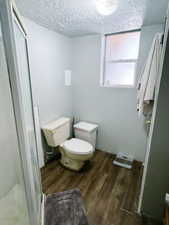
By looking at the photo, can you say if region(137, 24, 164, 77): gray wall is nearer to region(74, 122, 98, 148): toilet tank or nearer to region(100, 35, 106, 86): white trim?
region(100, 35, 106, 86): white trim

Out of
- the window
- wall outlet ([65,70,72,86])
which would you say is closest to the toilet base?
wall outlet ([65,70,72,86])

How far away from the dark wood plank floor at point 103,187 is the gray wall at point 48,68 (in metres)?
0.90

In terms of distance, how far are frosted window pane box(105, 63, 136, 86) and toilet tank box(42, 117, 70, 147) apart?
1.12 meters

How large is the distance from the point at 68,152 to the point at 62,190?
1.62 ft

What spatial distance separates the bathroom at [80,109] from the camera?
0.79 m

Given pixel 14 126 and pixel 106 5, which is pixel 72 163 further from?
pixel 106 5

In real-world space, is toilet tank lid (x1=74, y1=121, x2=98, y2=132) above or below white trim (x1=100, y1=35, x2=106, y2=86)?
below

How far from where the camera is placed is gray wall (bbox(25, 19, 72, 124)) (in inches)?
67.3

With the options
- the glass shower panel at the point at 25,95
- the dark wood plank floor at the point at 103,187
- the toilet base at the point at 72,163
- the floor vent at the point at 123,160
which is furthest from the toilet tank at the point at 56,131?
the floor vent at the point at 123,160

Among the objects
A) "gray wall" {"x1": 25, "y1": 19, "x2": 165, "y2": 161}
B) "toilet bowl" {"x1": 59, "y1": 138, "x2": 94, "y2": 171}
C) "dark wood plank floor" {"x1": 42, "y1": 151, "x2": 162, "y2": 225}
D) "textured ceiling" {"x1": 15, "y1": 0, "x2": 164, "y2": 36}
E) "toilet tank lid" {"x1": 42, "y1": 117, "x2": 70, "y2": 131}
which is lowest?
"dark wood plank floor" {"x1": 42, "y1": 151, "x2": 162, "y2": 225}

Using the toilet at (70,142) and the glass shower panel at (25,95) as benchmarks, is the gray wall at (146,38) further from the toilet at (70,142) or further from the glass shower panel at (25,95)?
the glass shower panel at (25,95)

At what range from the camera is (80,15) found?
1.47m

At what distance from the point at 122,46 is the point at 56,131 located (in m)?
1.80

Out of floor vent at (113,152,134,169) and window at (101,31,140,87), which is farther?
floor vent at (113,152,134,169)
